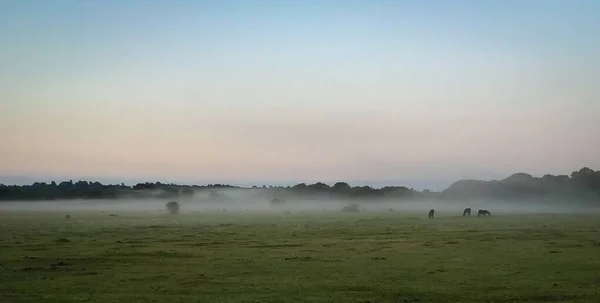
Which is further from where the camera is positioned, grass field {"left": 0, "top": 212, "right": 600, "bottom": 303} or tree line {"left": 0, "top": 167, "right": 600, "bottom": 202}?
tree line {"left": 0, "top": 167, "right": 600, "bottom": 202}

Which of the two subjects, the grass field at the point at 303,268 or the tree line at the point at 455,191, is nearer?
the grass field at the point at 303,268

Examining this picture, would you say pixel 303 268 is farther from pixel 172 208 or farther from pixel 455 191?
pixel 455 191

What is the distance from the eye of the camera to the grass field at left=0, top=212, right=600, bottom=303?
1770 cm

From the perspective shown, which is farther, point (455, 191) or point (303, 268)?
point (455, 191)

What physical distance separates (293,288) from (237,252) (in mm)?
11089

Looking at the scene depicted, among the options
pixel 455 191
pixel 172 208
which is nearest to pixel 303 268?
pixel 172 208

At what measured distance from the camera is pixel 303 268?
23172 mm

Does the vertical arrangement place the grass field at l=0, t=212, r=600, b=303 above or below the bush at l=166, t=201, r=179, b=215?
below

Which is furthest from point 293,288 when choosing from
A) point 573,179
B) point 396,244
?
point 573,179

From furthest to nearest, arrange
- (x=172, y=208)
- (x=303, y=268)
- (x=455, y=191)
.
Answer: (x=455, y=191)
(x=172, y=208)
(x=303, y=268)

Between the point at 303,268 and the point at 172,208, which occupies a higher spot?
the point at 172,208

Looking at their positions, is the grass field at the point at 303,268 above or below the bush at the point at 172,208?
below

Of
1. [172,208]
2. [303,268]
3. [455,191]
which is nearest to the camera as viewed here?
Result: [303,268]

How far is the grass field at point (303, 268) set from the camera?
1770 cm
